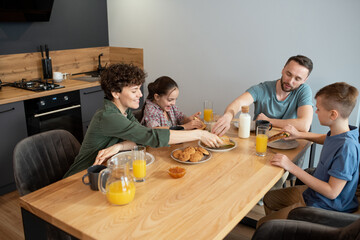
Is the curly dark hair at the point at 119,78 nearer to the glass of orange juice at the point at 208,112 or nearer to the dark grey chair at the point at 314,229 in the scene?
the glass of orange juice at the point at 208,112

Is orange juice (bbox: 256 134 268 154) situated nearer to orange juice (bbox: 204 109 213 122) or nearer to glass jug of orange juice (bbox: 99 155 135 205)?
orange juice (bbox: 204 109 213 122)

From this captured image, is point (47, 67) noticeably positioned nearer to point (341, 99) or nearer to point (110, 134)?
point (110, 134)

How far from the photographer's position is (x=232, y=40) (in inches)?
135

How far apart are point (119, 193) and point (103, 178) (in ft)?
0.41

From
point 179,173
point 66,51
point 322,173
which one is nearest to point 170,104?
point 179,173

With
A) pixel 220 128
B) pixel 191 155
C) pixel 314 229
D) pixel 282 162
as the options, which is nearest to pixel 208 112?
pixel 220 128

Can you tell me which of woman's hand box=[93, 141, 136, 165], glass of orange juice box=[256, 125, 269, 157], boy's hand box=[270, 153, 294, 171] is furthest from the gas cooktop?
boy's hand box=[270, 153, 294, 171]

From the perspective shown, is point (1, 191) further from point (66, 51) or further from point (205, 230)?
point (205, 230)

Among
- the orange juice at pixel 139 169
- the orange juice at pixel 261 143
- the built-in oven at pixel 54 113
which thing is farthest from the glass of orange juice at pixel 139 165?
the built-in oven at pixel 54 113

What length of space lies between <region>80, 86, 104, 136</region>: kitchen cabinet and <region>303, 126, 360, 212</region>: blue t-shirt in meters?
2.60

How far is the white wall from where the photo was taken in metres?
2.88

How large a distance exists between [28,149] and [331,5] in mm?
2638

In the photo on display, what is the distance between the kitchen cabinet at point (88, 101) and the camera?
3.58 m

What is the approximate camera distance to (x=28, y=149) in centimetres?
179
